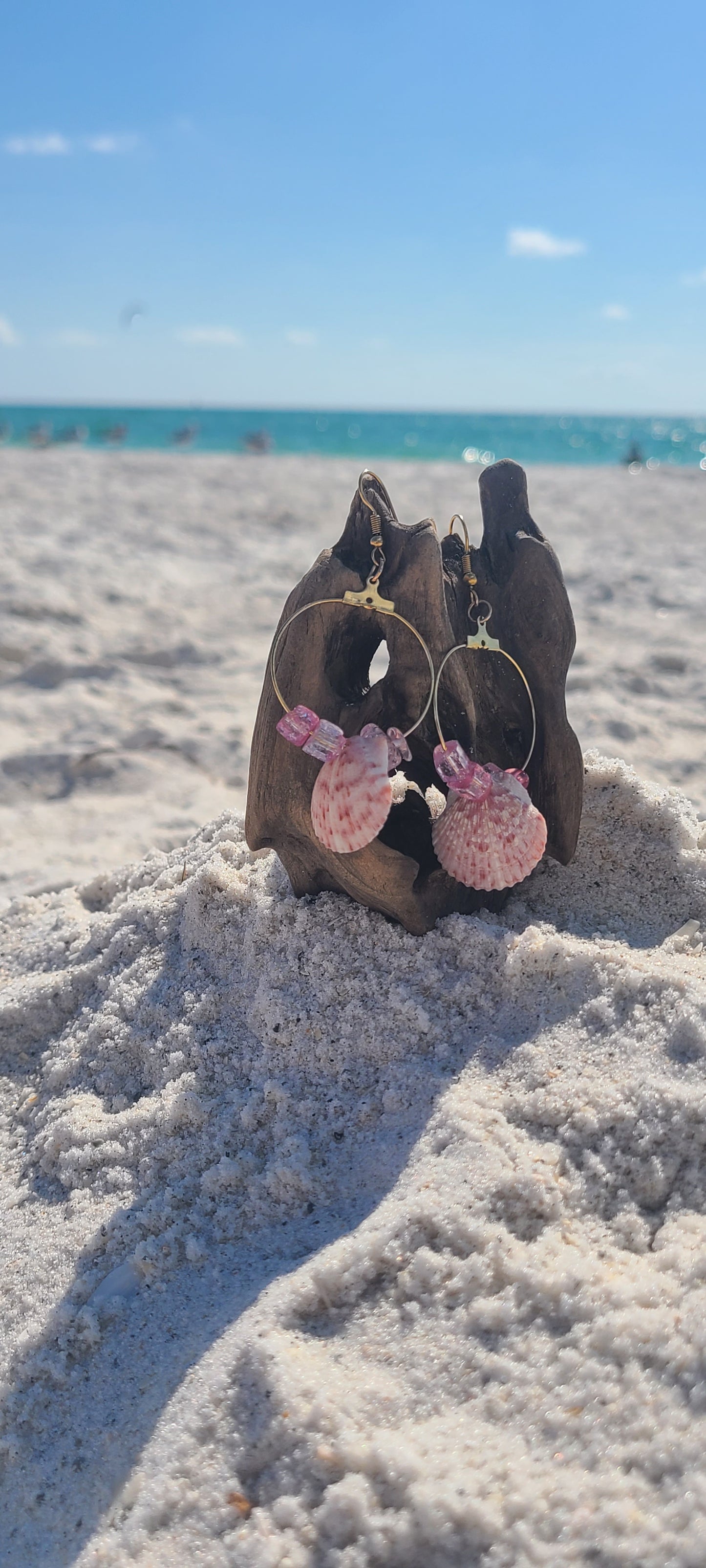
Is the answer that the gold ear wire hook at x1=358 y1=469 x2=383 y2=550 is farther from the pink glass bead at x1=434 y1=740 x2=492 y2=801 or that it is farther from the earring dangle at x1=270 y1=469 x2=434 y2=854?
the pink glass bead at x1=434 y1=740 x2=492 y2=801

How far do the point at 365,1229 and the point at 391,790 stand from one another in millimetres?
818

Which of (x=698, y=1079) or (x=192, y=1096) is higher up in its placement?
(x=698, y=1079)

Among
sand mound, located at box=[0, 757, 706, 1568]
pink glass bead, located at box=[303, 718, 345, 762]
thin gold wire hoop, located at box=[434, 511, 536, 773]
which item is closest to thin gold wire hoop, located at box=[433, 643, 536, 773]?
thin gold wire hoop, located at box=[434, 511, 536, 773]

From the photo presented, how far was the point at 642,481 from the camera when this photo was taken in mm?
17266

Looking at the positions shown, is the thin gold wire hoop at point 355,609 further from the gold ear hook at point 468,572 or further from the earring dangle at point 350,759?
the gold ear hook at point 468,572

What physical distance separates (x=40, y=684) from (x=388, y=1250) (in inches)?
187

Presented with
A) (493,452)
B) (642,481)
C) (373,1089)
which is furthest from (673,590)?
(493,452)

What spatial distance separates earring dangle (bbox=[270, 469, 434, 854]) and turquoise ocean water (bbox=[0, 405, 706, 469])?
11.0 meters

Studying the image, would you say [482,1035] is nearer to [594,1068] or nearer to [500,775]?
[594,1068]

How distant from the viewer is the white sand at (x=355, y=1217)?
4.10ft

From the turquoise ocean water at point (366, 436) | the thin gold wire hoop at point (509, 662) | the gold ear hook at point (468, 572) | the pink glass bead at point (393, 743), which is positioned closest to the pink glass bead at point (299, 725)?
the pink glass bead at point (393, 743)

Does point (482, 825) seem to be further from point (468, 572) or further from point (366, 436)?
point (366, 436)

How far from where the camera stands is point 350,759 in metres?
1.89

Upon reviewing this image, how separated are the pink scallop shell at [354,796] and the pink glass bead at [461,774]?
0.14 metres
